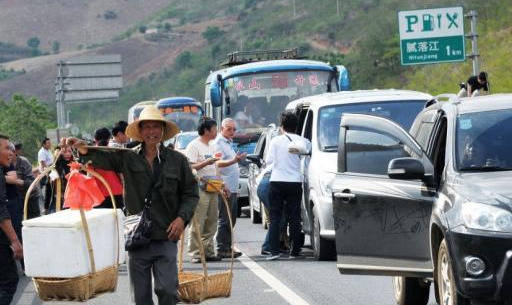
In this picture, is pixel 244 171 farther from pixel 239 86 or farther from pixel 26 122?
pixel 26 122

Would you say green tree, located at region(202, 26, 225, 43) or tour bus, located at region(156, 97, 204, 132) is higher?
green tree, located at region(202, 26, 225, 43)

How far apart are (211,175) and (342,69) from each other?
13.9 metres

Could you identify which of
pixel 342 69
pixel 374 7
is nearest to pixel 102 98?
pixel 342 69

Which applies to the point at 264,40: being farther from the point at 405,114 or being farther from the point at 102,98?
the point at 405,114

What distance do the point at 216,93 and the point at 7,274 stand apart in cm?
1953

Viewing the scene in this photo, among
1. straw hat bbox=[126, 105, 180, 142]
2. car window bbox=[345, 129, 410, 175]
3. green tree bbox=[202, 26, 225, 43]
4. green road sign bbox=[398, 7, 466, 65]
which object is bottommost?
car window bbox=[345, 129, 410, 175]

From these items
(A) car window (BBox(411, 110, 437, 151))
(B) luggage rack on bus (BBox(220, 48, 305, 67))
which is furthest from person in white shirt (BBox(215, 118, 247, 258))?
(B) luggage rack on bus (BBox(220, 48, 305, 67))

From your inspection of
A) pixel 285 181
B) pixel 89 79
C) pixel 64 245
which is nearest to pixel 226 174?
pixel 285 181

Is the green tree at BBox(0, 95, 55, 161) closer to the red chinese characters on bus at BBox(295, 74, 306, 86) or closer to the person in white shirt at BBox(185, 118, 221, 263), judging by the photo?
the red chinese characters on bus at BBox(295, 74, 306, 86)

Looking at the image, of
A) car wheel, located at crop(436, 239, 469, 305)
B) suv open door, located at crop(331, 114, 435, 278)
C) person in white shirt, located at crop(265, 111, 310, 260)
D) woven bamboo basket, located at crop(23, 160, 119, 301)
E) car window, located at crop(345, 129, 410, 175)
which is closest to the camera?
woven bamboo basket, located at crop(23, 160, 119, 301)

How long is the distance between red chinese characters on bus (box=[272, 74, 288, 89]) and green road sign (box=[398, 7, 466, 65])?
37.9 feet

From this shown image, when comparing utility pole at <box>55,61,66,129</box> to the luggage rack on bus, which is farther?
utility pole at <box>55,61,66,129</box>

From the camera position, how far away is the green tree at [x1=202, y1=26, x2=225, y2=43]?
187 metres

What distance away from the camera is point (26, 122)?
109000 millimetres
